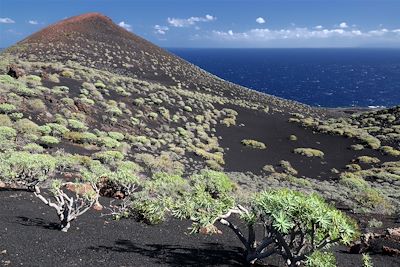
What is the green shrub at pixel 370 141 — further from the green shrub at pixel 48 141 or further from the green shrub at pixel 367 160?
the green shrub at pixel 48 141

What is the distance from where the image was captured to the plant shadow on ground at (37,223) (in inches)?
563

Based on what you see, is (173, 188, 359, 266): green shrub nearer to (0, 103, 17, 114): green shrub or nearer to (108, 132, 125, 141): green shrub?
(108, 132, 125, 141): green shrub

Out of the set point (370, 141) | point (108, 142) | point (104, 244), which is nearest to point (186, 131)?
point (108, 142)

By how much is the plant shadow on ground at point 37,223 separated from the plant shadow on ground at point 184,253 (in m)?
2.62

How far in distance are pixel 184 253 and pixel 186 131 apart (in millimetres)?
32296

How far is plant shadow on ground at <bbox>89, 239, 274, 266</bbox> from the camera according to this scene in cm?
1230

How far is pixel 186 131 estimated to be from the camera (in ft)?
148

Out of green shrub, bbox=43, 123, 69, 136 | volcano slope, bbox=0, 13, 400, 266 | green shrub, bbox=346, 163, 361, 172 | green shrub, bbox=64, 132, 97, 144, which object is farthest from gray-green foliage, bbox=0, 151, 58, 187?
green shrub, bbox=346, 163, 361, 172

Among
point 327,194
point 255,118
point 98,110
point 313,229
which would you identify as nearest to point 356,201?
point 327,194

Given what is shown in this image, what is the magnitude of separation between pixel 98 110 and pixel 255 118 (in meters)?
24.9

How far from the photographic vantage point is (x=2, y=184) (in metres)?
19.3

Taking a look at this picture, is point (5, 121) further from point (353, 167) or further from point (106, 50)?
point (106, 50)

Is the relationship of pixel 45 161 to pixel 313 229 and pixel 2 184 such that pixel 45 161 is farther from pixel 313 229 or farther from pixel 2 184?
pixel 313 229

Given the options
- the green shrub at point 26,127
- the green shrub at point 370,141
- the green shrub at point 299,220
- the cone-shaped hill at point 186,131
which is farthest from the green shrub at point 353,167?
the green shrub at point 299,220
